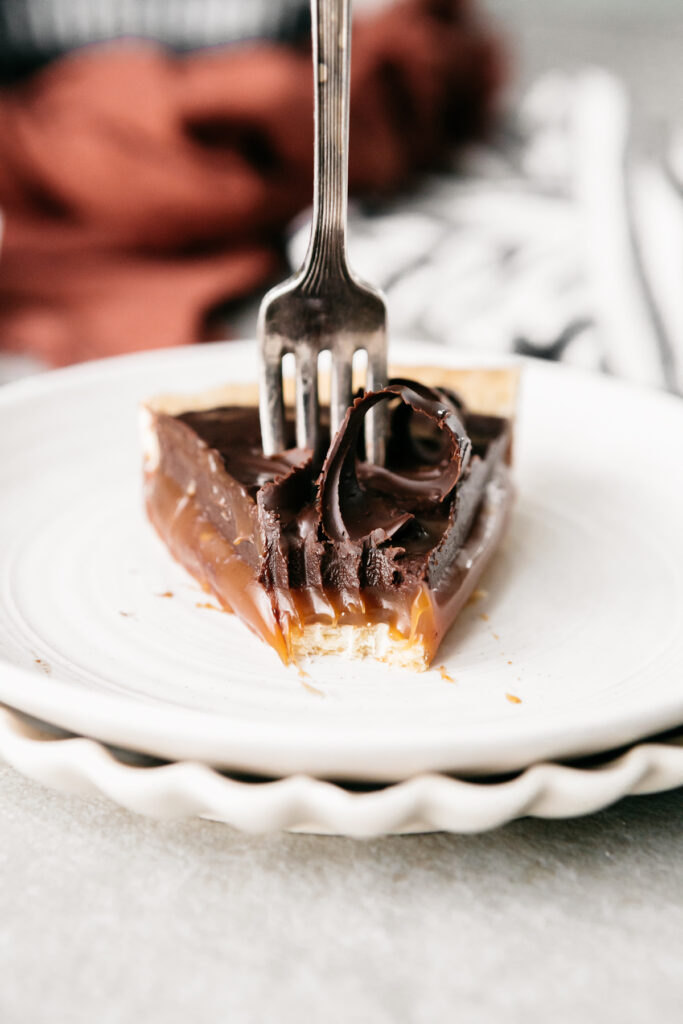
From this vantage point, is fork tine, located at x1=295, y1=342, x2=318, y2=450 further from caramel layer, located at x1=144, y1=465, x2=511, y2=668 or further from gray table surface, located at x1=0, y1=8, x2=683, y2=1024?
gray table surface, located at x1=0, y1=8, x2=683, y2=1024

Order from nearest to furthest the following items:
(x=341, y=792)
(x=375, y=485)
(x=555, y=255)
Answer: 1. (x=341, y=792)
2. (x=375, y=485)
3. (x=555, y=255)

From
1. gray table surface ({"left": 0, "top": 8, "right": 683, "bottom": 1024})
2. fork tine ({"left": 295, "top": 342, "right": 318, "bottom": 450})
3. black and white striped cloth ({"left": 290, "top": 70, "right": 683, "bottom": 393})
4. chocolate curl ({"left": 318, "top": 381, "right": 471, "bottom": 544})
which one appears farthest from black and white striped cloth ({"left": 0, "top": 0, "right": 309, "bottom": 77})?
gray table surface ({"left": 0, "top": 8, "right": 683, "bottom": 1024})

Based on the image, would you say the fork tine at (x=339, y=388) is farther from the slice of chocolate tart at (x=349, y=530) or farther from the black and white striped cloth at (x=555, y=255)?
the black and white striped cloth at (x=555, y=255)

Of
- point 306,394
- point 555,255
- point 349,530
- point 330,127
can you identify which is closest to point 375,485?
point 349,530

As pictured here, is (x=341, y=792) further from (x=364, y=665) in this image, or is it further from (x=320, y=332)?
(x=320, y=332)

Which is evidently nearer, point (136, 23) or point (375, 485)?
point (375, 485)

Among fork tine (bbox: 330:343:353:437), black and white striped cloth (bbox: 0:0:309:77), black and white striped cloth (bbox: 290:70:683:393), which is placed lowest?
black and white striped cloth (bbox: 290:70:683:393)
